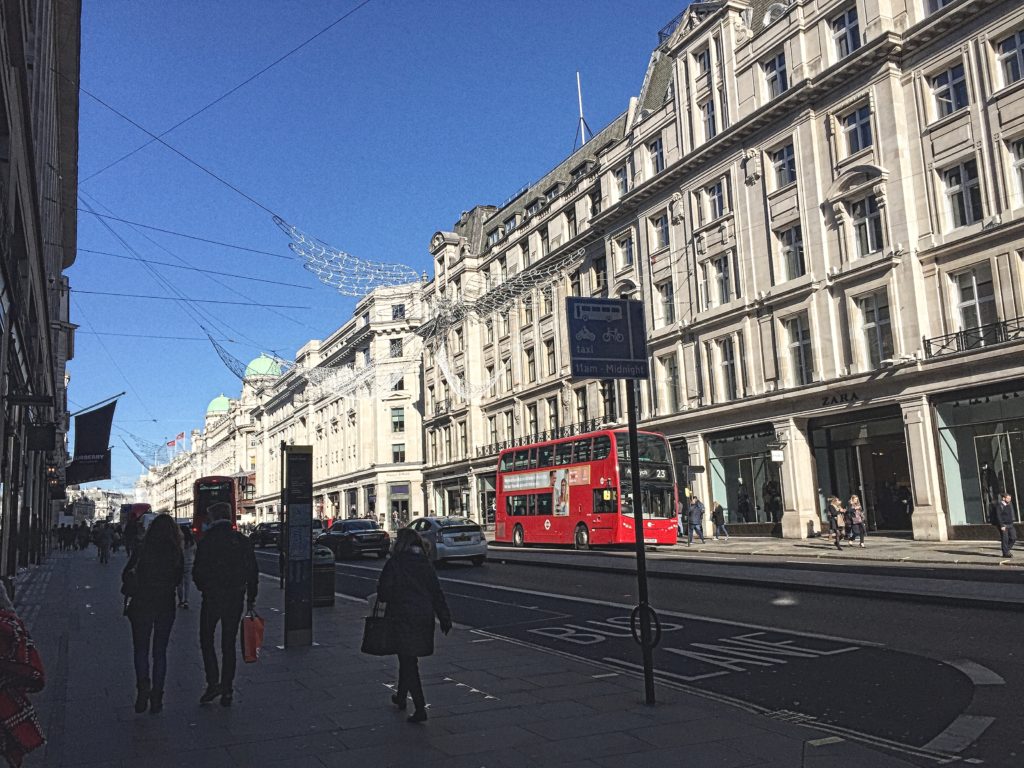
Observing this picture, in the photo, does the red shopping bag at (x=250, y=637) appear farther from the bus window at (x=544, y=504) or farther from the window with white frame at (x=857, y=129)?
the window with white frame at (x=857, y=129)

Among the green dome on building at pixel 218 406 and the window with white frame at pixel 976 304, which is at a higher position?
the green dome on building at pixel 218 406

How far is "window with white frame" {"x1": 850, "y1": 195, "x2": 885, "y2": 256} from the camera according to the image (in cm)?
2711

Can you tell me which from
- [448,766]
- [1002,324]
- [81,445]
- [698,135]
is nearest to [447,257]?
[698,135]

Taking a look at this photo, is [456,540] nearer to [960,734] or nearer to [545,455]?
[545,455]

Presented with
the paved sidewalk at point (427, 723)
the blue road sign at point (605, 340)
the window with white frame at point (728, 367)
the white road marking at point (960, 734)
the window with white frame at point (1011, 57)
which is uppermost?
the window with white frame at point (1011, 57)

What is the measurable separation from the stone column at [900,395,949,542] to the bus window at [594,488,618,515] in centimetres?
917

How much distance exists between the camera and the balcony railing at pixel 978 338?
2278cm

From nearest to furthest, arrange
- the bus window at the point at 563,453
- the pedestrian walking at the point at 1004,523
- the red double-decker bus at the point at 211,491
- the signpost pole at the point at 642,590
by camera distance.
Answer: the signpost pole at the point at 642,590 < the pedestrian walking at the point at 1004,523 < the bus window at the point at 563,453 < the red double-decker bus at the point at 211,491

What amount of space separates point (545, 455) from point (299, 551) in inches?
820

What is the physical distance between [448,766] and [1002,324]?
901 inches

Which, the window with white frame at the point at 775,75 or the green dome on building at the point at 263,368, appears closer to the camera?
the window with white frame at the point at 775,75

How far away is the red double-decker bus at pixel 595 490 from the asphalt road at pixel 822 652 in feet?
34.8

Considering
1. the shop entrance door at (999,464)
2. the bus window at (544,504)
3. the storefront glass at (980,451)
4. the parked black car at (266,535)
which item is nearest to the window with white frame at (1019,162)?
the storefront glass at (980,451)

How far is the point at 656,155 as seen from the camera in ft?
124
